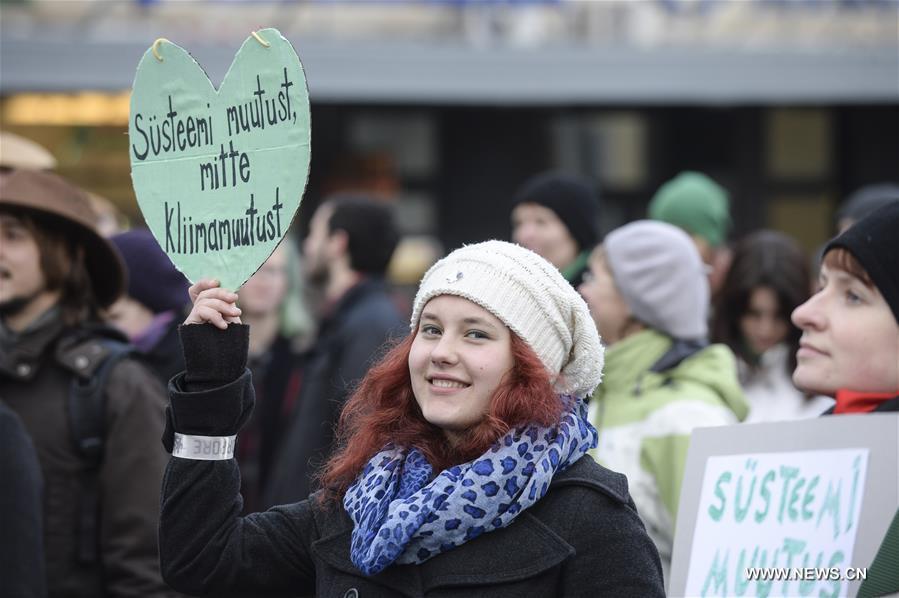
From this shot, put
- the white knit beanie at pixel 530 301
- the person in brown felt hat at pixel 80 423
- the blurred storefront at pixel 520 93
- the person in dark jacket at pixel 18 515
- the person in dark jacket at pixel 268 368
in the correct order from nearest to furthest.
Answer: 1. the white knit beanie at pixel 530 301
2. the person in dark jacket at pixel 18 515
3. the person in brown felt hat at pixel 80 423
4. the person in dark jacket at pixel 268 368
5. the blurred storefront at pixel 520 93

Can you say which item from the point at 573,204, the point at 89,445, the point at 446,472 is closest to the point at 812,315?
the point at 446,472

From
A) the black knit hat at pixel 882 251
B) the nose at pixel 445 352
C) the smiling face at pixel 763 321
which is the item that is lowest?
the smiling face at pixel 763 321

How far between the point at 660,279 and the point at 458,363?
1.94m

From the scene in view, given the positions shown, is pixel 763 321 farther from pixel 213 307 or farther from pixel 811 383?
pixel 213 307

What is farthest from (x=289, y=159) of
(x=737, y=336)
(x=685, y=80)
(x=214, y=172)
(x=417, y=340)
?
(x=685, y=80)

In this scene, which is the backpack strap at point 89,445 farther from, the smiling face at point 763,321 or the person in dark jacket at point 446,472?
the smiling face at point 763,321

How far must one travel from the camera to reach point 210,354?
3016 mm

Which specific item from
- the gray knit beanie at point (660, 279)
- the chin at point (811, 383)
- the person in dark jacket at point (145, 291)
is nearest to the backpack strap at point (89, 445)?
the person in dark jacket at point (145, 291)

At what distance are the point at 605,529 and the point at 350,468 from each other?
0.62 meters

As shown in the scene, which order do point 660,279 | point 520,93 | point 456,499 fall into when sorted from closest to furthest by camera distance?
1. point 456,499
2. point 660,279
3. point 520,93

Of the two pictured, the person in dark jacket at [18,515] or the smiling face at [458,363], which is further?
the person in dark jacket at [18,515]

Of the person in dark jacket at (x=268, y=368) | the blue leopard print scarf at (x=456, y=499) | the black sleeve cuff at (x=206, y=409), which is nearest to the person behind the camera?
the blue leopard print scarf at (x=456, y=499)

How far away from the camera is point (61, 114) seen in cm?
1277

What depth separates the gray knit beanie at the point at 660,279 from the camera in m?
4.87
